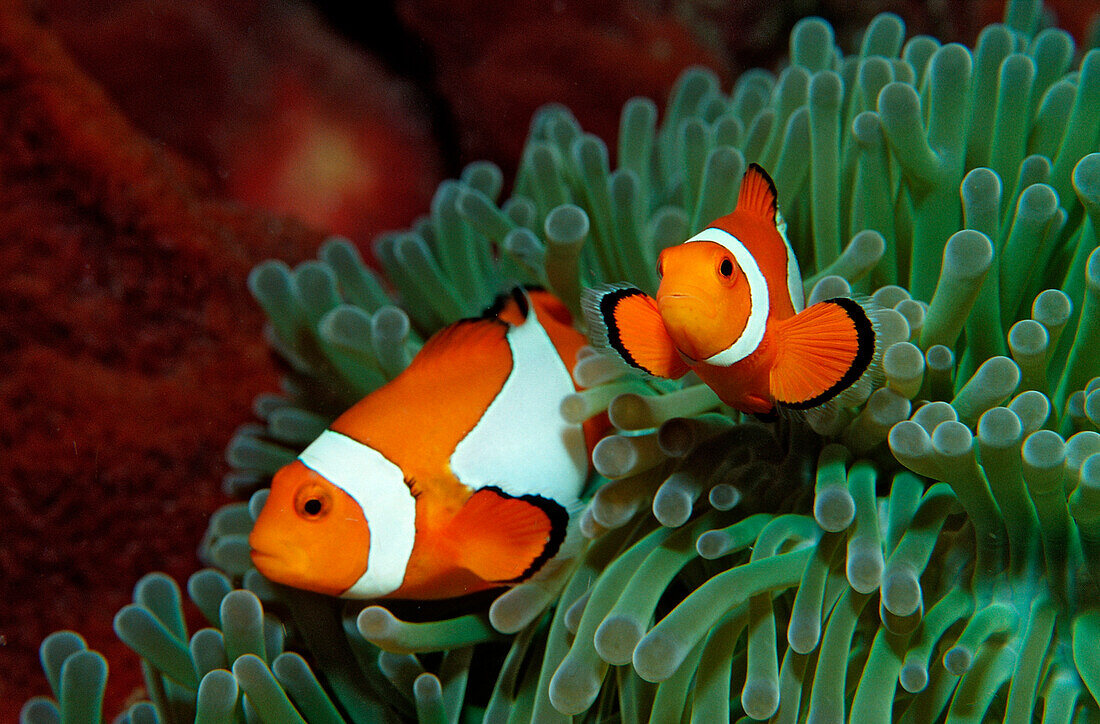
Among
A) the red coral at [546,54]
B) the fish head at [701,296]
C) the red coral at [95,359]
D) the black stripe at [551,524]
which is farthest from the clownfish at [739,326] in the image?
the red coral at [546,54]

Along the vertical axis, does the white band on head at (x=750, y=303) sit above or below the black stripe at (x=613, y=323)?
above

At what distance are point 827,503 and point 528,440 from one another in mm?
394

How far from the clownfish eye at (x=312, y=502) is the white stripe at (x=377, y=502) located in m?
0.02

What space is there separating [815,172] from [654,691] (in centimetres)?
73

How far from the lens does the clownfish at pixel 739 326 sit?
0.71 meters

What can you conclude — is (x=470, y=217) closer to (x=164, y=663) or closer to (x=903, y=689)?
(x=164, y=663)

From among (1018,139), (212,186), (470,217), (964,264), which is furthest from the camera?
(212,186)

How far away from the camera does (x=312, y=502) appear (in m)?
1.01

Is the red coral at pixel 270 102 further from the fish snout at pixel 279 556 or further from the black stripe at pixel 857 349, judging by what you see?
the black stripe at pixel 857 349

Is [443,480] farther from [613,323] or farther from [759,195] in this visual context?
[759,195]

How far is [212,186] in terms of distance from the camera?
1.91 meters

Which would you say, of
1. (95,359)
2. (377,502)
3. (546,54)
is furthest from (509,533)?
(546,54)

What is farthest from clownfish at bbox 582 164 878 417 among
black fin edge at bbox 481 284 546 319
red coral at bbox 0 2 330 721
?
red coral at bbox 0 2 330 721

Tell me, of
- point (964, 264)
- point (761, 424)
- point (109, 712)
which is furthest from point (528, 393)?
point (109, 712)
